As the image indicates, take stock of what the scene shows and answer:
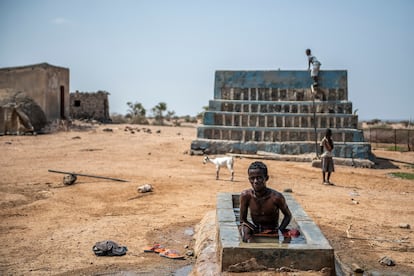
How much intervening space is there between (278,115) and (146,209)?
34.0ft

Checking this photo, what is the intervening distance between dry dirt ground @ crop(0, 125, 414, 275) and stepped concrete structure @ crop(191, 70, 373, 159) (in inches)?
59.1

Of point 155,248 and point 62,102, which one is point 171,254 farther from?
point 62,102

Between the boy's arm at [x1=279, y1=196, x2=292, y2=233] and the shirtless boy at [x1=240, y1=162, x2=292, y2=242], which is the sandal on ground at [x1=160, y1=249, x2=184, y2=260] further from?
the boy's arm at [x1=279, y1=196, x2=292, y2=233]

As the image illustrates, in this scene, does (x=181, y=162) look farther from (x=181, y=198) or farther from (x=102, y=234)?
(x=102, y=234)

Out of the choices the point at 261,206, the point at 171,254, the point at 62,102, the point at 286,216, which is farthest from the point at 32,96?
the point at 286,216

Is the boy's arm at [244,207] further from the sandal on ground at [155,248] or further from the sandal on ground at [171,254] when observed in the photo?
the sandal on ground at [155,248]

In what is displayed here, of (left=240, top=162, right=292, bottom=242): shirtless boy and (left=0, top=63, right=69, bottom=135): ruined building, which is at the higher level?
(left=0, top=63, right=69, bottom=135): ruined building

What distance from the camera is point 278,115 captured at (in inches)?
683

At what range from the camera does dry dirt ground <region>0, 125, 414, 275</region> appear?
5.46 metres

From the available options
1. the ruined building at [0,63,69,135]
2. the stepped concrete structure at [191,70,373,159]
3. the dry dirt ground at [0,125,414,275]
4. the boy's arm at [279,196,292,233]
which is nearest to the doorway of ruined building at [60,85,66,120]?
the ruined building at [0,63,69,135]

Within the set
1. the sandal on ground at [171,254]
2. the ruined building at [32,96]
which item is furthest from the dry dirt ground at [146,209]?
the ruined building at [32,96]

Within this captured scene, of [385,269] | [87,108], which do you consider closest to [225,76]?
[385,269]

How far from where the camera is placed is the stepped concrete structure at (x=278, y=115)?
55.0ft

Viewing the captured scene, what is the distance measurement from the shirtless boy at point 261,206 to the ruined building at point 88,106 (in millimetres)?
29886
